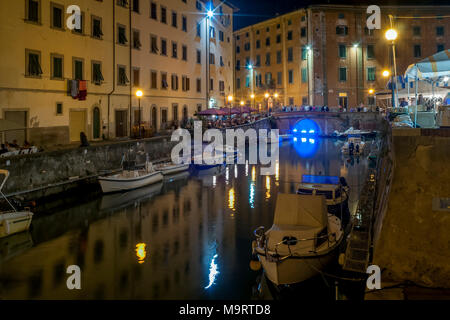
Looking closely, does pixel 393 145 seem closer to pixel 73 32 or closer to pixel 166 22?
pixel 73 32

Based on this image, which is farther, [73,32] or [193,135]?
[193,135]

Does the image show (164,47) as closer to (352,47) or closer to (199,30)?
(199,30)

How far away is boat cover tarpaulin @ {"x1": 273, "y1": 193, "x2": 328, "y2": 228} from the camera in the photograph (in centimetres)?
1291

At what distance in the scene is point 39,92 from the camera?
89.2 ft

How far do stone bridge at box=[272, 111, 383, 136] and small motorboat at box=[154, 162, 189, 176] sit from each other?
27.0 meters

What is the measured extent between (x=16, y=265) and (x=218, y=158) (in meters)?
25.1

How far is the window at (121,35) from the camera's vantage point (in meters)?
34.1

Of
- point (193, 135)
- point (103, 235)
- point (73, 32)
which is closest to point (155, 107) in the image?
point (193, 135)

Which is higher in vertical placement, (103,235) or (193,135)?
(193,135)

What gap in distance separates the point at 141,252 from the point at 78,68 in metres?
19.1

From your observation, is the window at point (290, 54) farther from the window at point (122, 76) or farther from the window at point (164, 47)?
the window at point (122, 76)

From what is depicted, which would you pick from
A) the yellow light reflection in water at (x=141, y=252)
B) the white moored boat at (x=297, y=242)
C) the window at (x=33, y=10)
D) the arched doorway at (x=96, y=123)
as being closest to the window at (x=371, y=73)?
the arched doorway at (x=96, y=123)

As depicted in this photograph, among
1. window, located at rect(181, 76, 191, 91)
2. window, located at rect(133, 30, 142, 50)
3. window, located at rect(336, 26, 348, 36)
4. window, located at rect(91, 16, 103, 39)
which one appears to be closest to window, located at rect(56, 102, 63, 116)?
window, located at rect(91, 16, 103, 39)

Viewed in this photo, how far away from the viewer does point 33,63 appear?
26.7 metres
